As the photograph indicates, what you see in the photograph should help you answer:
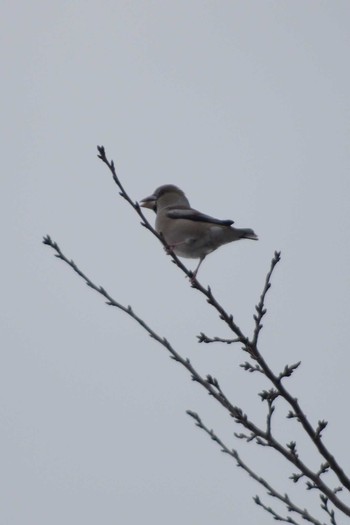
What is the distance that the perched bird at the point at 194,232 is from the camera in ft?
22.5

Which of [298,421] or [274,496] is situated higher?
[298,421]

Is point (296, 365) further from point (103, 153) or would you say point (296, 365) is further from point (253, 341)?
point (103, 153)

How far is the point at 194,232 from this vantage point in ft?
23.6

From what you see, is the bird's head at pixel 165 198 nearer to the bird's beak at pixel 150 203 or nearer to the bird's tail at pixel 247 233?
the bird's beak at pixel 150 203

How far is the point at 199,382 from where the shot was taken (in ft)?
11.4

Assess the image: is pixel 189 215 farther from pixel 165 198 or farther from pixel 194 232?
pixel 165 198

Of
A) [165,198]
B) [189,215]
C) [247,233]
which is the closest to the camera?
[247,233]

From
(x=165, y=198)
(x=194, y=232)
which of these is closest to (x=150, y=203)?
(x=165, y=198)

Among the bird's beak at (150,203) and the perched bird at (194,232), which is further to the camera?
the bird's beak at (150,203)

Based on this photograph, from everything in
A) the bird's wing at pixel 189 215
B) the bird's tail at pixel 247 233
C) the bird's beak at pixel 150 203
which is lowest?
the bird's tail at pixel 247 233

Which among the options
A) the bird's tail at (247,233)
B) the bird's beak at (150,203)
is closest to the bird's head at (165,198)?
the bird's beak at (150,203)

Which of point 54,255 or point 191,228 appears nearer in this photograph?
point 54,255

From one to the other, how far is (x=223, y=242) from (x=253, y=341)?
11.5 ft

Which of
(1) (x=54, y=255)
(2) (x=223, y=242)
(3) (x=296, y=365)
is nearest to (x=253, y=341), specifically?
(3) (x=296, y=365)
